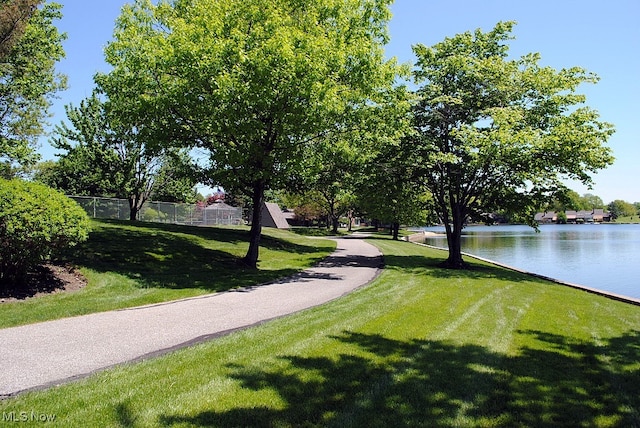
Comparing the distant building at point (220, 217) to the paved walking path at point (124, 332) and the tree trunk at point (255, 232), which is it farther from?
the paved walking path at point (124, 332)

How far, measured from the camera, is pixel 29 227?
29.1ft

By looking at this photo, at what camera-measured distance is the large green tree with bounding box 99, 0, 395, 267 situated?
39.7 ft

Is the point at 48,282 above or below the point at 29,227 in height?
below

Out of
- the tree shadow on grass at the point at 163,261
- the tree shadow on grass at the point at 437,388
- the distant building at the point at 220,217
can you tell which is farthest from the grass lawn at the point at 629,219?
the tree shadow on grass at the point at 437,388

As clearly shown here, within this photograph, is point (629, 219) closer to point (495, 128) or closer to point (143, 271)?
point (495, 128)

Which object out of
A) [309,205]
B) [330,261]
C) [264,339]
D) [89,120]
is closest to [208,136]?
[330,261]

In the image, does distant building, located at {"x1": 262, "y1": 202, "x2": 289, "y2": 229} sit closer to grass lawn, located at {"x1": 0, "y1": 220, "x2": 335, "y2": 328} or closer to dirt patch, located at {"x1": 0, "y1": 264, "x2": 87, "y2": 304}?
grass lawn, located at {"x1": 0, "y1": 220, "x2": 335, "y2": 328}

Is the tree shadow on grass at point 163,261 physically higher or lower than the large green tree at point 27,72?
lower

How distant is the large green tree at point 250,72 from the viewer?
476 inches

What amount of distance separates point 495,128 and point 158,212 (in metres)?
30.8

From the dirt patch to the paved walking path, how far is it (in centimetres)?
227

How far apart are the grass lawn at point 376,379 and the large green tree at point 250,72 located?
6.85 metres

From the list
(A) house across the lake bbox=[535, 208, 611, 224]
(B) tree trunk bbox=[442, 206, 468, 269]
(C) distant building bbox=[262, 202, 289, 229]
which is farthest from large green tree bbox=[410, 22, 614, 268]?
(A) house across the lake bbox=[535, 208, 611, 224]

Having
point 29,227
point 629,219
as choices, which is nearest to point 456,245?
point 29,227
